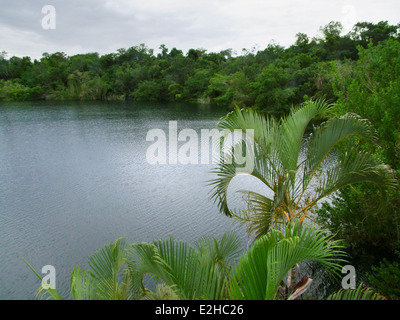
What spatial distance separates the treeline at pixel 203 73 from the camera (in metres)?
29.1

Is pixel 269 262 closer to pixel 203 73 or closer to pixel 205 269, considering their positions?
pixel 205 269

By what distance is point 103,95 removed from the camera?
176 feet

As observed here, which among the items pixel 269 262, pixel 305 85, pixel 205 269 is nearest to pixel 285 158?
pixel 205 269

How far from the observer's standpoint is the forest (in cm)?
600

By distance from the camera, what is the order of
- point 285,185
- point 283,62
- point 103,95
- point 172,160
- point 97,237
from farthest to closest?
point 103,95, point 283,62, point 172,160, point 97,237, point 285,185

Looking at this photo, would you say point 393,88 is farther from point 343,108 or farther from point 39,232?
point 39,232

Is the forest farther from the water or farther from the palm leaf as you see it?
the water

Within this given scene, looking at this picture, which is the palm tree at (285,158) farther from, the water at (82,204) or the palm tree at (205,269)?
the water at (82,204)

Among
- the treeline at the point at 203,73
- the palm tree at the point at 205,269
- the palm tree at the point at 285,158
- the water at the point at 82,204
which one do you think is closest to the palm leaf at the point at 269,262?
the palm tree at the point at 205,269

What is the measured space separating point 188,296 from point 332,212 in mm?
4818

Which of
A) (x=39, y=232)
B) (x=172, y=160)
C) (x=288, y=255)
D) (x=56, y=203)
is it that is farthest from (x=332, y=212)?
(x=172, y=160)

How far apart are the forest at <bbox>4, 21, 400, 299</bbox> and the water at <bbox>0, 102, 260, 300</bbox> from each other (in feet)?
8.80

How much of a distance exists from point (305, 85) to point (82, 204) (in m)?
23.2

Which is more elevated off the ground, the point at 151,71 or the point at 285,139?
the point at 151,71
